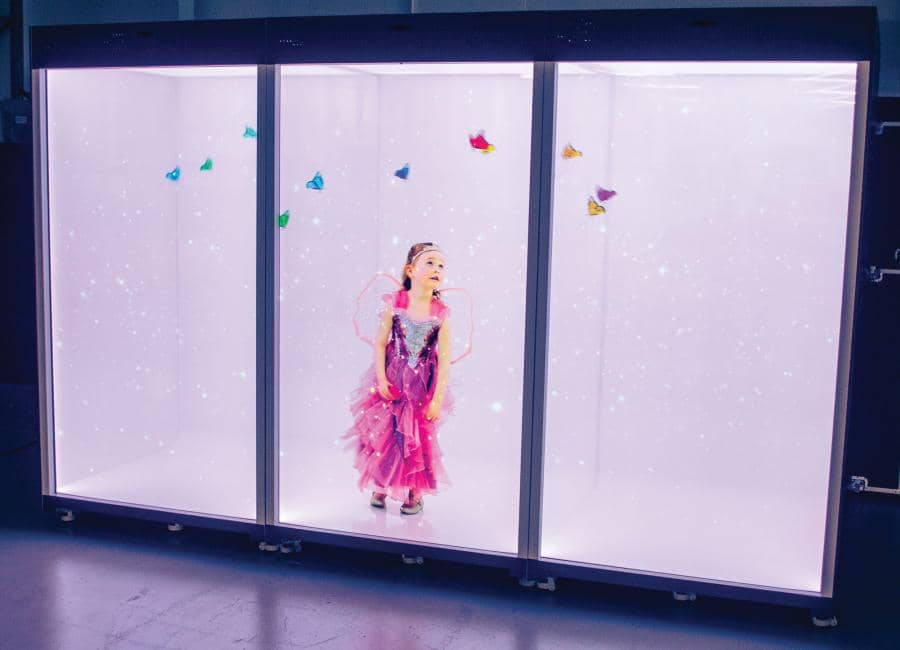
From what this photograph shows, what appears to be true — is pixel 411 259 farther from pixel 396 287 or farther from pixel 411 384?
pixel 411 384

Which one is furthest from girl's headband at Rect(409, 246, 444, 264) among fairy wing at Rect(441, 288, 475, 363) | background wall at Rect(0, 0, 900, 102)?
background wall at Rect(0, 0, 900, 102)

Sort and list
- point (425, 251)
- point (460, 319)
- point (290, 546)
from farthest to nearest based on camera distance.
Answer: point (460, 319), point (290, 546), point (425, 251)

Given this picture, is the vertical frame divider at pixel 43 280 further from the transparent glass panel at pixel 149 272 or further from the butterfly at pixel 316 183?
the butterfly at pixel 316 183

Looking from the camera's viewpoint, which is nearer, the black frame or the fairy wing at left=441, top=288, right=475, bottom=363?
the black frame

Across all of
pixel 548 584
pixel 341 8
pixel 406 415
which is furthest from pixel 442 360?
pixel 341 8

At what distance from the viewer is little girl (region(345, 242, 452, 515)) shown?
3889 millimetres

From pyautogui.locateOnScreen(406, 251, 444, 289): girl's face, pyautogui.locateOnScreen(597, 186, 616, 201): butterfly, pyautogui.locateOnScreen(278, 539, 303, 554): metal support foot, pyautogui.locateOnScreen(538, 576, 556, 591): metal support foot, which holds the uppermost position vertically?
pyautogui.locateOnScreen(597, 186, 616, 201): butterfly

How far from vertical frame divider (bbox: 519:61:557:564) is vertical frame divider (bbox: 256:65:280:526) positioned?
116 centimetres

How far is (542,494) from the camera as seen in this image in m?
3.67

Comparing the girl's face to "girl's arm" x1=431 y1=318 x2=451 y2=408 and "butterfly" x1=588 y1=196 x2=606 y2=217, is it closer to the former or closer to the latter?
"girl's arm" x1=431 y1=318 x2=451 y2=408

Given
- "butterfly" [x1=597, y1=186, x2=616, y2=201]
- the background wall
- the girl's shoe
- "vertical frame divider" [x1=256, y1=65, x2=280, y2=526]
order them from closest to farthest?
"butterfly" [x1=597, y1=186, x2=616, y2=201], "vertical frame divider" [x1=256, y1=65, x2=280, y2=526], the girl's shoe, the background wall

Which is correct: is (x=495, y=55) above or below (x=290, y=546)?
above

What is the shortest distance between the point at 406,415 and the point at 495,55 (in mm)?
1603

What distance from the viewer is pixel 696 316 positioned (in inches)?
143
